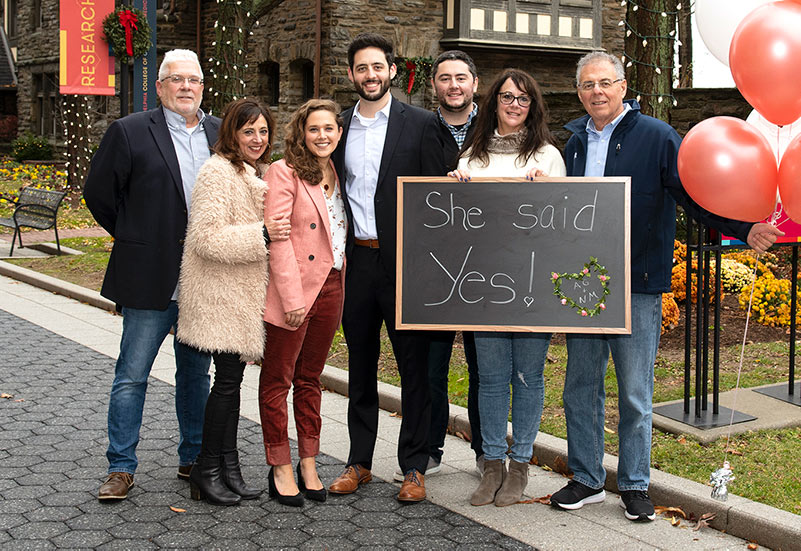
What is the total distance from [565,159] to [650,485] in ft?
5.56

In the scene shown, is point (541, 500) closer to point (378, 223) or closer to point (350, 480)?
point (350, 480)

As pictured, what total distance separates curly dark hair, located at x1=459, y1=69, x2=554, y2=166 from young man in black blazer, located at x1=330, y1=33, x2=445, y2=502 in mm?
298

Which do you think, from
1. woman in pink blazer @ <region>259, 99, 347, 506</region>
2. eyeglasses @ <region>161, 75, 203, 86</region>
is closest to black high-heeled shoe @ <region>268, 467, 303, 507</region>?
woman in pink blazer @ <region>259, 99, 347, 506</region>

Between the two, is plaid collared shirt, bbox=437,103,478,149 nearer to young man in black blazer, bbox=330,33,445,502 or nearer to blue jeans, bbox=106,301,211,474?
young man in black blazer, bbox=330,33,445,502

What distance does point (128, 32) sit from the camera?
44.6 feet

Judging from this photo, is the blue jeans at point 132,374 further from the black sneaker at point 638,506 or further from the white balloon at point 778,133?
the white balloon at point 778,133

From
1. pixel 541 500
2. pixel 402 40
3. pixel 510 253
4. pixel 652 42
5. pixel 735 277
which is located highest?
pixel 402 40

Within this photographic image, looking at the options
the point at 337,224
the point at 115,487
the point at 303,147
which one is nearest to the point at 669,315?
the point at 337,224

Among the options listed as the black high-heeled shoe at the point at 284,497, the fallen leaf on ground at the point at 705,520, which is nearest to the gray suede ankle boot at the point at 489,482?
the black high-heeled shoe at the point at 284,497

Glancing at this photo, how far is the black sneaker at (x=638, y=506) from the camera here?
4441mm

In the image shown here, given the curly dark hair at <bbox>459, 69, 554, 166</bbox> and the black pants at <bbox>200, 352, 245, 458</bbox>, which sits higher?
the curly dark hair at <bbox>459, 69, 554, 166</bbox>

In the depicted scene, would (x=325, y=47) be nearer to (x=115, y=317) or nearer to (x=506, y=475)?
(x=115, y=317)

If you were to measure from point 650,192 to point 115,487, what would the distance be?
2.97 meters

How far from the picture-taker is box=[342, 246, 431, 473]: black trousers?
4797 millimetres
